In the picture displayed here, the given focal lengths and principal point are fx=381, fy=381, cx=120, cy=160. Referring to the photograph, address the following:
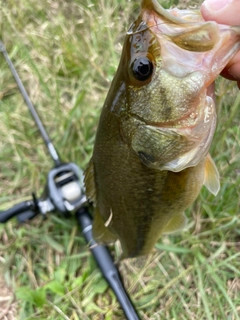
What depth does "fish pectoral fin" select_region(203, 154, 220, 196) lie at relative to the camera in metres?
1.38

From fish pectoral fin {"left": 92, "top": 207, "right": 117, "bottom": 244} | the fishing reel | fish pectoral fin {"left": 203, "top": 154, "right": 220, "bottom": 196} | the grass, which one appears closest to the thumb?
fish pectoral fin {"left": 203, "top": 154, "right": 220, "bottom": 196}

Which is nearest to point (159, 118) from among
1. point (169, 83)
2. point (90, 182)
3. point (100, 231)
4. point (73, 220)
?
point (169, 83)

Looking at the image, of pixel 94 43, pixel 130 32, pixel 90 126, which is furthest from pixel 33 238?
pixel 130 32

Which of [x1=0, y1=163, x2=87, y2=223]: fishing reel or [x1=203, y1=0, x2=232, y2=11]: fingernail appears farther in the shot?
[x1=0, y1=163, x2=87, y2=223]: fishing reel

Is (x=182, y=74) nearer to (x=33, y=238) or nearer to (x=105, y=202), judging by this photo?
(x=105, y=202)

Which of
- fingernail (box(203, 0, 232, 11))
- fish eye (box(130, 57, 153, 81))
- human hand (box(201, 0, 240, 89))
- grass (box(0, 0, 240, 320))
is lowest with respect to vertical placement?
grass (box(0, 0, 240, 320))

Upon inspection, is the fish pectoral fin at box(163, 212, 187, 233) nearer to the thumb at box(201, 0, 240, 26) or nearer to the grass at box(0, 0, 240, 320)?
the grass at box(0, 0, 240, 320)

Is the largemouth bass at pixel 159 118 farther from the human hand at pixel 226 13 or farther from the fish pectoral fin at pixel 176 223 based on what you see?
the fish pectoral fin at pixel 176 223

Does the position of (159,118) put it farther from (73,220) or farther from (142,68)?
(73,220)

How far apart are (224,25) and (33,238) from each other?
1759 millimetres

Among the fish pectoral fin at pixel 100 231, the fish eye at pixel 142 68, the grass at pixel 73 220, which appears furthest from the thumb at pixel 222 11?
the fish pectoral fin at pixel 100 231

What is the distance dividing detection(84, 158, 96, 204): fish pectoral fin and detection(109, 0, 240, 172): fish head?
25 centimetres

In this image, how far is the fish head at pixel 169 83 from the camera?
102 centimetres

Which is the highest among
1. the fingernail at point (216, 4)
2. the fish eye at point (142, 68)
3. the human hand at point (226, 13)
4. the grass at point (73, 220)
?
the fingernail at point (216, 4)
